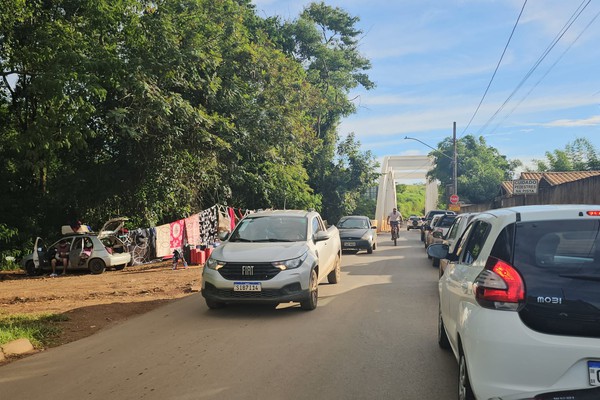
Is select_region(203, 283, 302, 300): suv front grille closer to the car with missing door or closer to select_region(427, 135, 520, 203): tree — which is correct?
the car with missing door

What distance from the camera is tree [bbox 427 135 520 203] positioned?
5138 cm

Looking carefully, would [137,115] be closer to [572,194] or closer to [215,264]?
[215,264]

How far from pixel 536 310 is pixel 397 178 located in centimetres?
10486

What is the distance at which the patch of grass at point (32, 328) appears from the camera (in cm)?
707

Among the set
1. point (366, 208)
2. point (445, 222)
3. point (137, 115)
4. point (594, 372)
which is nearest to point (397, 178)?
point (366, 208)

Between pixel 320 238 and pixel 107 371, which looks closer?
pixel 107 371

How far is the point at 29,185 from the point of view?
22.9 meters

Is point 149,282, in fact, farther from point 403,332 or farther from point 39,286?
point 403,332

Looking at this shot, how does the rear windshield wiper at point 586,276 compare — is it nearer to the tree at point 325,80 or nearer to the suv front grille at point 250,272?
the suv front grille at point 250,272

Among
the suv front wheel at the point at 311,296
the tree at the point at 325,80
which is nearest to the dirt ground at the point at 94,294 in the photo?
the suv front wheel at the point at 311,296

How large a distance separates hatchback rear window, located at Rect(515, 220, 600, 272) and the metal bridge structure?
198 feet

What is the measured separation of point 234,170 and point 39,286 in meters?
11.0

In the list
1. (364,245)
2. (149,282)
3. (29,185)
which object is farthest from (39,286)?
(364,245)

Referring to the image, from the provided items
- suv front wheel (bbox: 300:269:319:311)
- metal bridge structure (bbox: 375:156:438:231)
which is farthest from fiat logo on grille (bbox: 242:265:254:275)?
metal bridge structure (bbox: 375:156:438:231)
